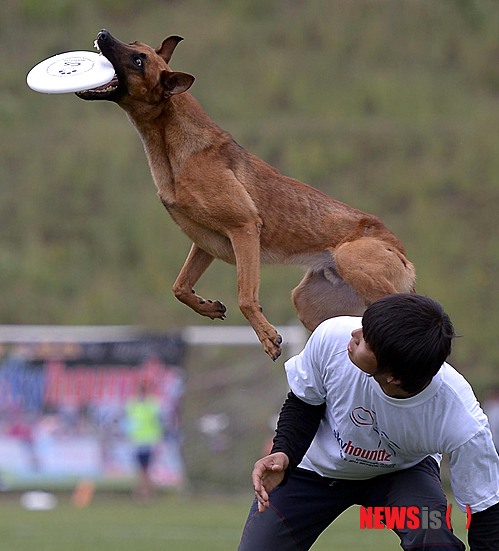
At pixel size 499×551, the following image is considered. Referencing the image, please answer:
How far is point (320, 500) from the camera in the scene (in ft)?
15.5

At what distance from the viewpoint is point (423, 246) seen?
23391 mm

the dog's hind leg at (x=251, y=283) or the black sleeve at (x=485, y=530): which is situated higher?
the dog's hind leg at (x=251, y=283)

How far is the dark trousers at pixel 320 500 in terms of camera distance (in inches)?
178

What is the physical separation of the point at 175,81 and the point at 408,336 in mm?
2129

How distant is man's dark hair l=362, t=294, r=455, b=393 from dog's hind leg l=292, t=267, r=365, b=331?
175cm

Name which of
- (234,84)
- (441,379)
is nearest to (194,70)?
(234,84)

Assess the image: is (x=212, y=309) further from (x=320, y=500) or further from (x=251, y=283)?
(x=320, y=500)

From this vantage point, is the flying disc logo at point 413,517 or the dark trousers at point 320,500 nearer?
the flying disc logo at point 413,517

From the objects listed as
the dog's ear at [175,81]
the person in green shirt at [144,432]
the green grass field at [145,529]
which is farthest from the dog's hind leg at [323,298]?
the person in green shirt at [144,432]

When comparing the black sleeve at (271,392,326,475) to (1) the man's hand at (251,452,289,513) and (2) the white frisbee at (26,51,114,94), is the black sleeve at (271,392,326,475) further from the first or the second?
(2) the white frisbee at (26,51,114,94)

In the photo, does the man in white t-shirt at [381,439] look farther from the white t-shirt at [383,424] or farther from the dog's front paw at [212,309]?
the dog's front paw at [212,309]

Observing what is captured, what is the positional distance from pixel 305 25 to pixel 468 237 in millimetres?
8555

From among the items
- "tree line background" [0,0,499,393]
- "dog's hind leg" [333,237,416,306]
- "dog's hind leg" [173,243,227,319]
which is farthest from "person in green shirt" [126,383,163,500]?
"dog's hind leg" [333,237,416,306]

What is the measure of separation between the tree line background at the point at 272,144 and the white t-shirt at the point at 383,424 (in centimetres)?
1524
